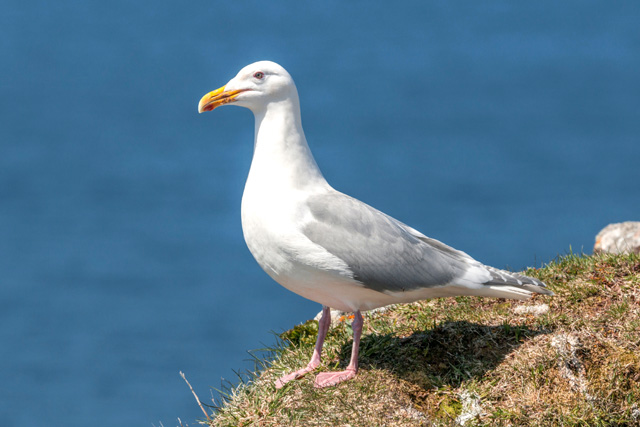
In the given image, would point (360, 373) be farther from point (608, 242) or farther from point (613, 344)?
point (608, 242)

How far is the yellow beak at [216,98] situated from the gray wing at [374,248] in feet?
3.55

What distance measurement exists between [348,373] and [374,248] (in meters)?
1.06

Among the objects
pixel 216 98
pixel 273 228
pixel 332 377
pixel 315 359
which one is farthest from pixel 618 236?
pixel 216 98

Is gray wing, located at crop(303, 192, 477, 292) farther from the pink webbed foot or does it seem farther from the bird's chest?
the pink webbed foot

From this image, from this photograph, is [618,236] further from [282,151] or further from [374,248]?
[282,151]

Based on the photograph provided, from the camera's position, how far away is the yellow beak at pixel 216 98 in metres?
7.02

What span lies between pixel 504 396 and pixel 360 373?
3.84ft

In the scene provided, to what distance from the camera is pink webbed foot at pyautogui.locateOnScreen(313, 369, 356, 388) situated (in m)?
6.83

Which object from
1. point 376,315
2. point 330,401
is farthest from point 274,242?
point 376,315

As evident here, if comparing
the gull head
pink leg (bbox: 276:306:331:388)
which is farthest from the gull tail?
the gull head

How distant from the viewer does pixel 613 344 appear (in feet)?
22.5

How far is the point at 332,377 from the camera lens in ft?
22.6

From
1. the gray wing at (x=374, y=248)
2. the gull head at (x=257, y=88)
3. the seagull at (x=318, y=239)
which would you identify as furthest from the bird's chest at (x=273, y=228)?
the gull head at (x=257, y=88)

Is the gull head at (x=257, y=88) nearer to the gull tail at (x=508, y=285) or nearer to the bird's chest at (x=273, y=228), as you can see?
the bird's chest at (x=273, y=228)
